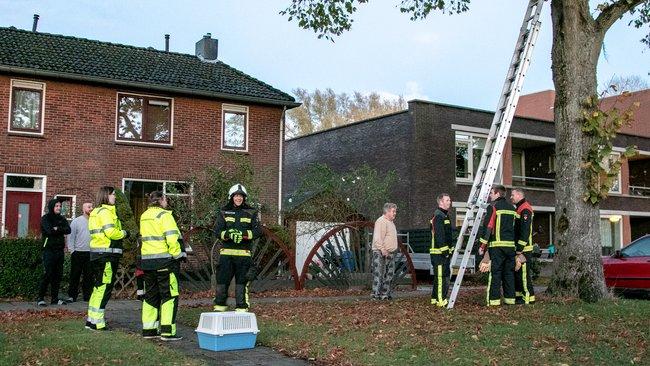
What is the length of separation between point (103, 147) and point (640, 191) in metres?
30.3

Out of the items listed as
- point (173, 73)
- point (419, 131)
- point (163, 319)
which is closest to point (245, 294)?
point (163, 319)

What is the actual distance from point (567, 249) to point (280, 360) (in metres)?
6.99

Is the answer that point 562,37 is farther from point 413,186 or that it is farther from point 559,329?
point 413,186

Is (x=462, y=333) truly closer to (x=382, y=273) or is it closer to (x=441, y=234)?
(x=441, y=234)

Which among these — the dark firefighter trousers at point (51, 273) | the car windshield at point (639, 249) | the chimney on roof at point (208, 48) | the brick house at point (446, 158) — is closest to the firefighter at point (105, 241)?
the dark firefighter trousers at point (51, 273)

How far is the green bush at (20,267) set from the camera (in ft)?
46.6

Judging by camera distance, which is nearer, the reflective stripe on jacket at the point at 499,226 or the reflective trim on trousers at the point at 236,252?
the reflective trim on trousers at the point at 236,252

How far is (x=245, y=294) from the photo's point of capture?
31.8 feet

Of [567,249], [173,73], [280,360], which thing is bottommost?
[280,360]

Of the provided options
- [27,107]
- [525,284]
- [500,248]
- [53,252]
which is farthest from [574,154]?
[27,107]

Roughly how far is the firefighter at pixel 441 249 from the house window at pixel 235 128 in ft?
39.6

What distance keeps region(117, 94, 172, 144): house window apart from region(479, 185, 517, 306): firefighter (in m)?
13.1

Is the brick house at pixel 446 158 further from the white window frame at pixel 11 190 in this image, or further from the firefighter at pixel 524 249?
the white window frame at pixel 11 190

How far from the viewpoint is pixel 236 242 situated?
966 cm
